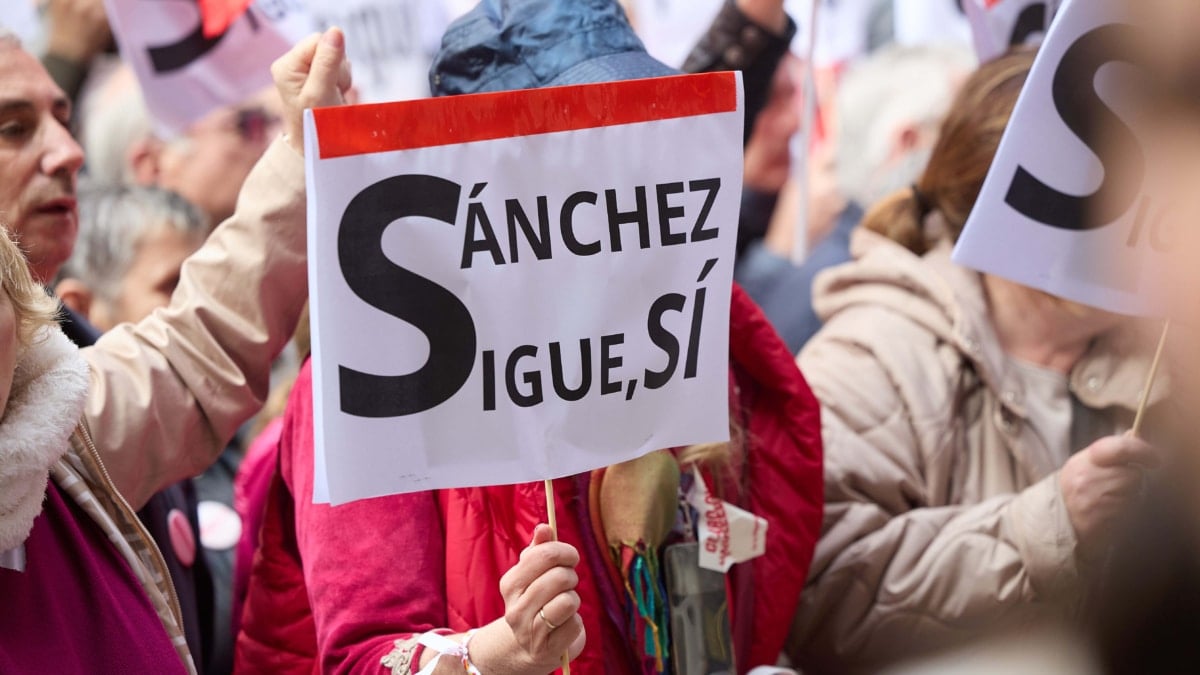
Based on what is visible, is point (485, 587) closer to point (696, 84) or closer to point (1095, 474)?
A: point (696, 84)

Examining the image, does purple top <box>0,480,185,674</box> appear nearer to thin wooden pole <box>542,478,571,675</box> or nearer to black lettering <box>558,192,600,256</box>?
thin wooden pole <box>542,478,571,675</box>

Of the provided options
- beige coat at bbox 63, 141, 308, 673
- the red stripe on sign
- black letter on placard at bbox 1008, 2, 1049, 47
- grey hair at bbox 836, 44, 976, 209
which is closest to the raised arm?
beige coat at bbox 63, 141, 308, 673

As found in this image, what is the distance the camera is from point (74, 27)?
3.73 m

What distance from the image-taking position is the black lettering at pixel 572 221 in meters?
1.54

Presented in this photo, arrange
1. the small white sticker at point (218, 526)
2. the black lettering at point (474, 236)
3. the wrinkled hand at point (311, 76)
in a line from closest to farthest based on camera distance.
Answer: the black lettering at point (474, 236), the wrinkled hand at point (311, 76), the small white sticker at point (218, 526)

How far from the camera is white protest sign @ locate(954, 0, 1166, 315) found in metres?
2.05

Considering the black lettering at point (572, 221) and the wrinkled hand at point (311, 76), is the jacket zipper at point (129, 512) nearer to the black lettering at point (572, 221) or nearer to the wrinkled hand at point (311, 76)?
the wrinkled hand at point (311, 76)

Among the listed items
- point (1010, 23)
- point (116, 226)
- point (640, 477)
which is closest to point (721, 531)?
point (640, 477)

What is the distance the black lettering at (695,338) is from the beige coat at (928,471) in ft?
2.42

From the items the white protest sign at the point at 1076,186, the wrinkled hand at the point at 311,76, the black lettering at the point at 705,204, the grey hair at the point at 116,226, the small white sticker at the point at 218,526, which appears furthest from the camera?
the grey hair at the point at 116,226

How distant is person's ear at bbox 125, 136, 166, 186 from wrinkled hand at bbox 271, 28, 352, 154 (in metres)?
2.03

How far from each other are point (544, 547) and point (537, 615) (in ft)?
0.24

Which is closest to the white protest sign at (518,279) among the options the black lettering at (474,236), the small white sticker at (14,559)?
the black lettering at (474,236)

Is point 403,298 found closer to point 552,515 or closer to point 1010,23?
point 552,515
